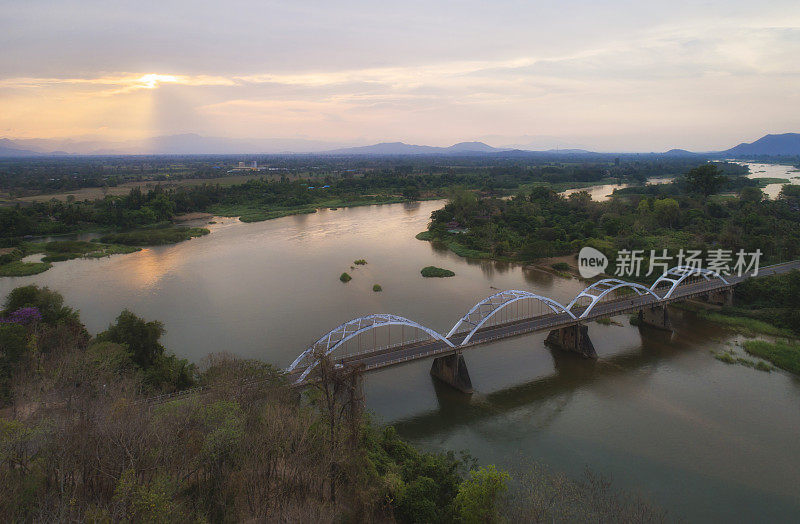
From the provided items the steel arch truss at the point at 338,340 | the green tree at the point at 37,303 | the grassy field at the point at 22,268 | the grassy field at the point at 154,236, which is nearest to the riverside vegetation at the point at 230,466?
the steel arch truss at the point at 338,340

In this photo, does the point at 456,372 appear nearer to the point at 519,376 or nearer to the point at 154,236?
the point at 519,376

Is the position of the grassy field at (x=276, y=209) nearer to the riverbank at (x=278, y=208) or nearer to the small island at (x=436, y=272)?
the riverbank at (x=278, y=208)

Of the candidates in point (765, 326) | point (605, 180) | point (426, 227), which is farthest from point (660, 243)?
point (605, 180)

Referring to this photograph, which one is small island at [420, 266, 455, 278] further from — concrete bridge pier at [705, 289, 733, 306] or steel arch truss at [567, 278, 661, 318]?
concrete bridge pier at [705, 289, 733, 306]

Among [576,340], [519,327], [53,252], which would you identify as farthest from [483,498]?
[53,252]

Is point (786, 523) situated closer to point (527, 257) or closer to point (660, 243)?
point (527, 257)

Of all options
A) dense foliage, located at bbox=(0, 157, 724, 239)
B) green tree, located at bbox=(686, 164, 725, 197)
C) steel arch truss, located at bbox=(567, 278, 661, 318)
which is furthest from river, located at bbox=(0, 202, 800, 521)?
green tree, located at bbox=(686, 164, 725, 197)
